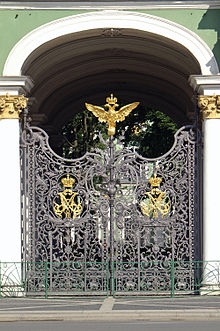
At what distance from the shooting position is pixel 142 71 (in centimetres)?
2823

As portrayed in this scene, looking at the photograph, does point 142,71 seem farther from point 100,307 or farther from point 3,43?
point 100,307

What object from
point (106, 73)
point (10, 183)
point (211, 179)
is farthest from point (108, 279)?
point (106, 73)

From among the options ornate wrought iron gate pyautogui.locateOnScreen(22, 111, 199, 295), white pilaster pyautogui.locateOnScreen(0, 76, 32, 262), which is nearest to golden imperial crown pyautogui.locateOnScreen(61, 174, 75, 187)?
ornate wrought iron gate pyautogui.locateOnScreen(22, 111, 199, 295)

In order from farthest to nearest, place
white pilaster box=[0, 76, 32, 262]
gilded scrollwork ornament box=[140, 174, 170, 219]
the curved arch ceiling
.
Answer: the curved arch ceiling, gilded scrollwork ornament box=[140, 174, 170, 219], white pilaster box=[0, 76, 32, 262]

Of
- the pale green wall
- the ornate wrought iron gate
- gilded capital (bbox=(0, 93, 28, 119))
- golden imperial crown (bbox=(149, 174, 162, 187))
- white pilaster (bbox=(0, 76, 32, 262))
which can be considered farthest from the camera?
golden imperial crown (bbox=(149, 174, 162, 187))

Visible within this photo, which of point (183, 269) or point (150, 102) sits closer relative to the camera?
point (183, 269)

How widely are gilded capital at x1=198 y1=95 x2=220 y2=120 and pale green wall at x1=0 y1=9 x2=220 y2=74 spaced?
1.02m

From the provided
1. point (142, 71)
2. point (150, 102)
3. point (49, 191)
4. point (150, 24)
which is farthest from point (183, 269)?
point (150, 102)

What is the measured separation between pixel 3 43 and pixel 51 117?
863cm

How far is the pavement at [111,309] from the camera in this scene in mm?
17250

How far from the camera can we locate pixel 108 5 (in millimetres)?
21891

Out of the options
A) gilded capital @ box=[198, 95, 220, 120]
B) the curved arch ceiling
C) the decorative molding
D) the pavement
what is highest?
the curved arch ceiling

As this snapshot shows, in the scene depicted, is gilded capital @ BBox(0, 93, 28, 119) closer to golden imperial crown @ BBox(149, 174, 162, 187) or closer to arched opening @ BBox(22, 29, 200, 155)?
arched opening @ BBox(22, 29, 200, 155)

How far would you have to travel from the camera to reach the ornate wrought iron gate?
22.2 meters
